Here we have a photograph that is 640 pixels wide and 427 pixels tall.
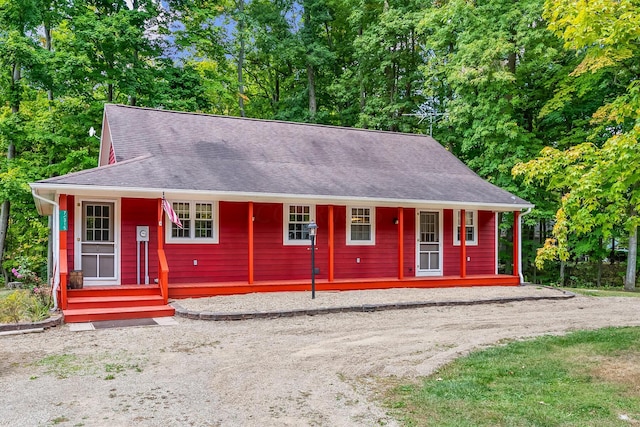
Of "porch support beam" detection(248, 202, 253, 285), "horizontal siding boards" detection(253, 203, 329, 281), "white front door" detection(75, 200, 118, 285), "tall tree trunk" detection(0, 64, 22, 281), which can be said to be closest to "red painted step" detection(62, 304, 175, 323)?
"white front door" detection(75, 200, 118, 285)

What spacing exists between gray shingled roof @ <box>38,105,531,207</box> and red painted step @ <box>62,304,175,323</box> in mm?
2416

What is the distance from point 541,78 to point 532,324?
44.4ft

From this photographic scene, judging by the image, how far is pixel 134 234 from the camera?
11.0 meters

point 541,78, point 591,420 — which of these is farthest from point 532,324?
point 541,78

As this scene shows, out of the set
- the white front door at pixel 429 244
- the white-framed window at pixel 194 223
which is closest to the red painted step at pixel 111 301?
the white-framed window at pixel 194 223

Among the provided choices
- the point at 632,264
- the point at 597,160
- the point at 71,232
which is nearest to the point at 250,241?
the point at 71,232

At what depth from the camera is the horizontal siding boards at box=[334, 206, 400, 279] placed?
13.1 meters

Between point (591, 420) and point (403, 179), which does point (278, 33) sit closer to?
point (403, 179)

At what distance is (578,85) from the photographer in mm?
17250

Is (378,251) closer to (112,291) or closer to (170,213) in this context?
(170,213)

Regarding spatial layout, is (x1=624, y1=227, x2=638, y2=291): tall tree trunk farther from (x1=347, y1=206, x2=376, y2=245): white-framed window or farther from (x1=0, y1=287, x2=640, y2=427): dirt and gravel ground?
(x1=347, y1=206, x2=376, y2=245): white-framed window

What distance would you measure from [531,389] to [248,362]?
3174mm

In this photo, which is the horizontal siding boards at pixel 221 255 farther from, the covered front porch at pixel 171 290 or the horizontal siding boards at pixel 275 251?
the covered front porch at pixel 171 290

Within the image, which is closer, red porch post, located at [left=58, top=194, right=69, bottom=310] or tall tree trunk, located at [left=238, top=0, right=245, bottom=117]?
red porch post, located at [left=58, top=194, right=69, bottom=310]
